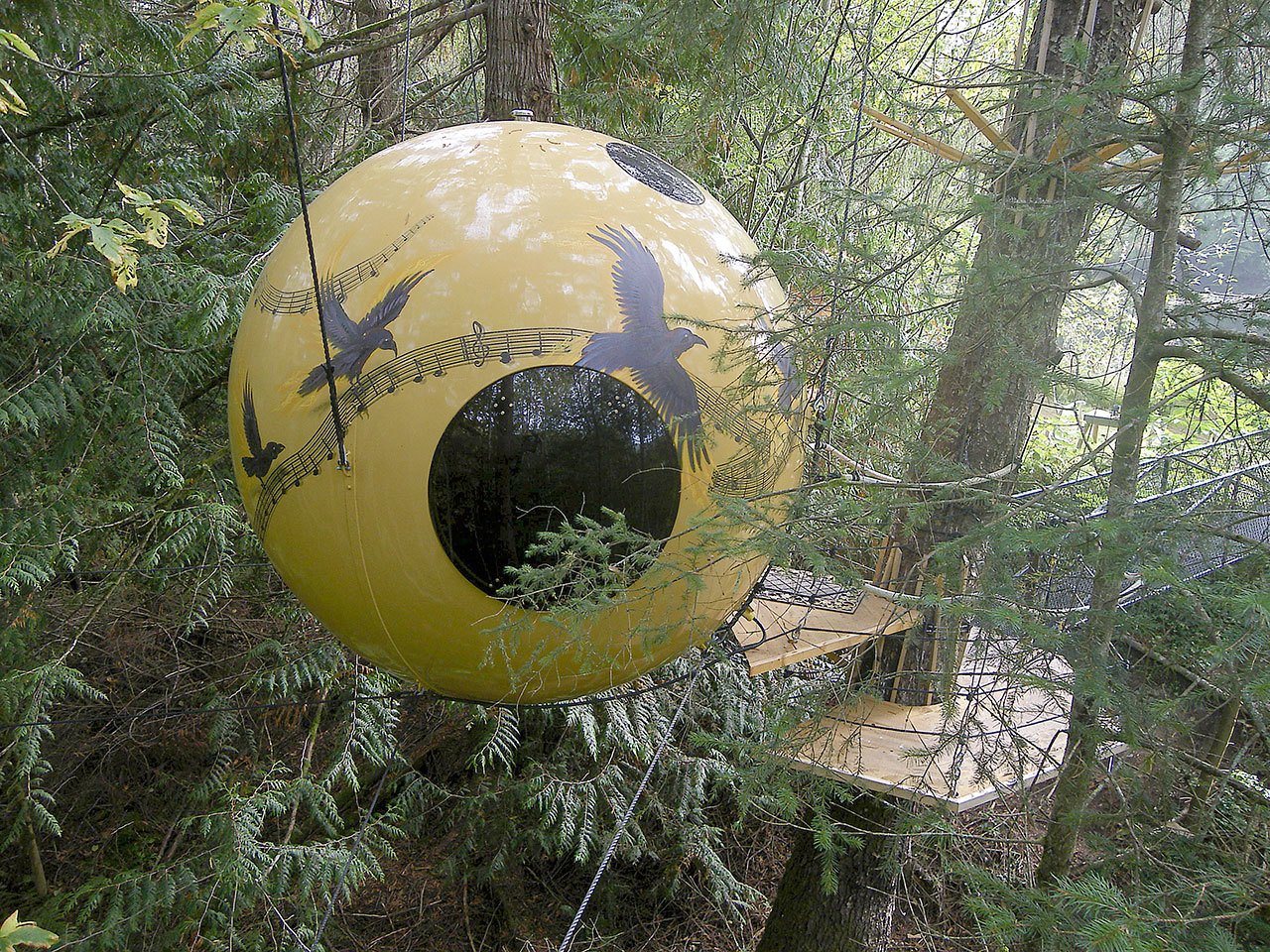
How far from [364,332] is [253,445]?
0.46m

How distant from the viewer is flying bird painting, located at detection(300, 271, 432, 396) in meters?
1.91

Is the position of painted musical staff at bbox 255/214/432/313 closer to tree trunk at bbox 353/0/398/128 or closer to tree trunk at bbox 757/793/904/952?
tree trunk at bbox 353/0/398/128

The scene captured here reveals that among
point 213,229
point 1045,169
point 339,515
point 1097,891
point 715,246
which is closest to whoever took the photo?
point 1097,891

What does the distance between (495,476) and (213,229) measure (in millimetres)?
3074

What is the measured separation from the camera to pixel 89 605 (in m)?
4.45

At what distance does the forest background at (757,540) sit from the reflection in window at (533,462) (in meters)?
0.40

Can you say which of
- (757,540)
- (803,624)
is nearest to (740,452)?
(757,540)

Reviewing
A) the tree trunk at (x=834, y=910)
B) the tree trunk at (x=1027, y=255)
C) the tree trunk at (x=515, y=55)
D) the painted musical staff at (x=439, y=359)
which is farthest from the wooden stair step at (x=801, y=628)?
the tree trunk at (x=515, y=55)

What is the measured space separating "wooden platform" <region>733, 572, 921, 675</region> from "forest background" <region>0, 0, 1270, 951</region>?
381mm

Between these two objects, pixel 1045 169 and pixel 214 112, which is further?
pixel 214 112

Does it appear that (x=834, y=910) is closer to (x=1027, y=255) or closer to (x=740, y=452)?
(x=740, y=452)

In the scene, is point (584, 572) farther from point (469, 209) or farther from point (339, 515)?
point (469, 209)

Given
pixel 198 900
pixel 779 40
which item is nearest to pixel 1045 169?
pixel 779 40

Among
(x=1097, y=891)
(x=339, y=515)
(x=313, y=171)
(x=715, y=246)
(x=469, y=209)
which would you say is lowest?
(x=1097, y=891)
